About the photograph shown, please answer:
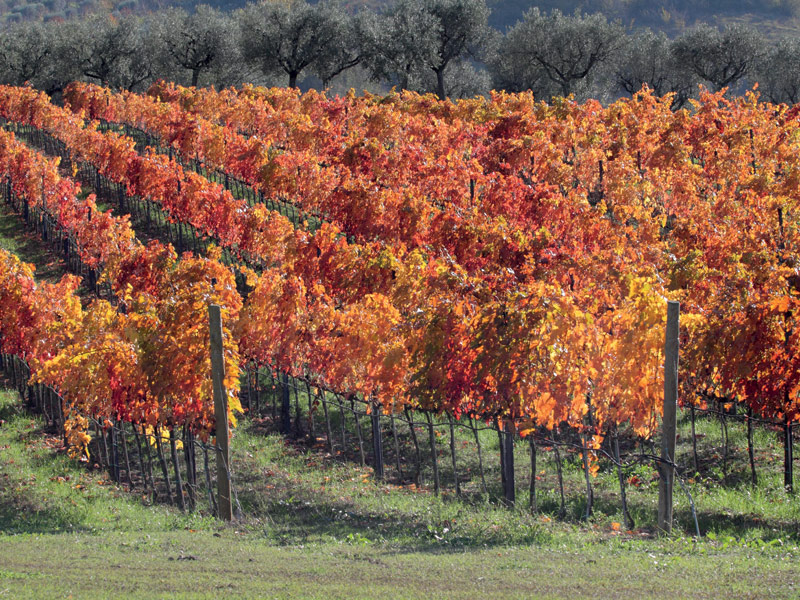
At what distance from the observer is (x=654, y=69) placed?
6569 centimetres

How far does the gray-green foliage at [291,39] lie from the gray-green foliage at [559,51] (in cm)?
1408

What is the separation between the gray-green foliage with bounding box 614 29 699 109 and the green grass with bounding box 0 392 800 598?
186 feet

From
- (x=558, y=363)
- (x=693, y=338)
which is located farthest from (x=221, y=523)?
(x=693, y=338)

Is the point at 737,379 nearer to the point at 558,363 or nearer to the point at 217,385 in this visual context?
the point at 558,363

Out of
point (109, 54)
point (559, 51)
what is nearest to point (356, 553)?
point (559, 51)

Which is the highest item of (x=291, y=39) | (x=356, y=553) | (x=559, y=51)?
(x=291, y=39)

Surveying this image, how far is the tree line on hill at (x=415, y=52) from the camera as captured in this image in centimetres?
6284

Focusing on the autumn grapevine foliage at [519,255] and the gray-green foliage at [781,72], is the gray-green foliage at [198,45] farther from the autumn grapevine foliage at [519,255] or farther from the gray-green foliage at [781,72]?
the gray-green foliage at [781,72]

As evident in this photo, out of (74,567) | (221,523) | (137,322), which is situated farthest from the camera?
(137,322)

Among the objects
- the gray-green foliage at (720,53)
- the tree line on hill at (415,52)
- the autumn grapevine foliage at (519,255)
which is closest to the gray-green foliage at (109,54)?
the tree line on hill at (415,52)

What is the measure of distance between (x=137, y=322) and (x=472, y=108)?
31897 millimetres

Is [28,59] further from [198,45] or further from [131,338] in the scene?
[131,338]

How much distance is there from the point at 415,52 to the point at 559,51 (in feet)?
35.7

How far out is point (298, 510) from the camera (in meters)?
13.9
